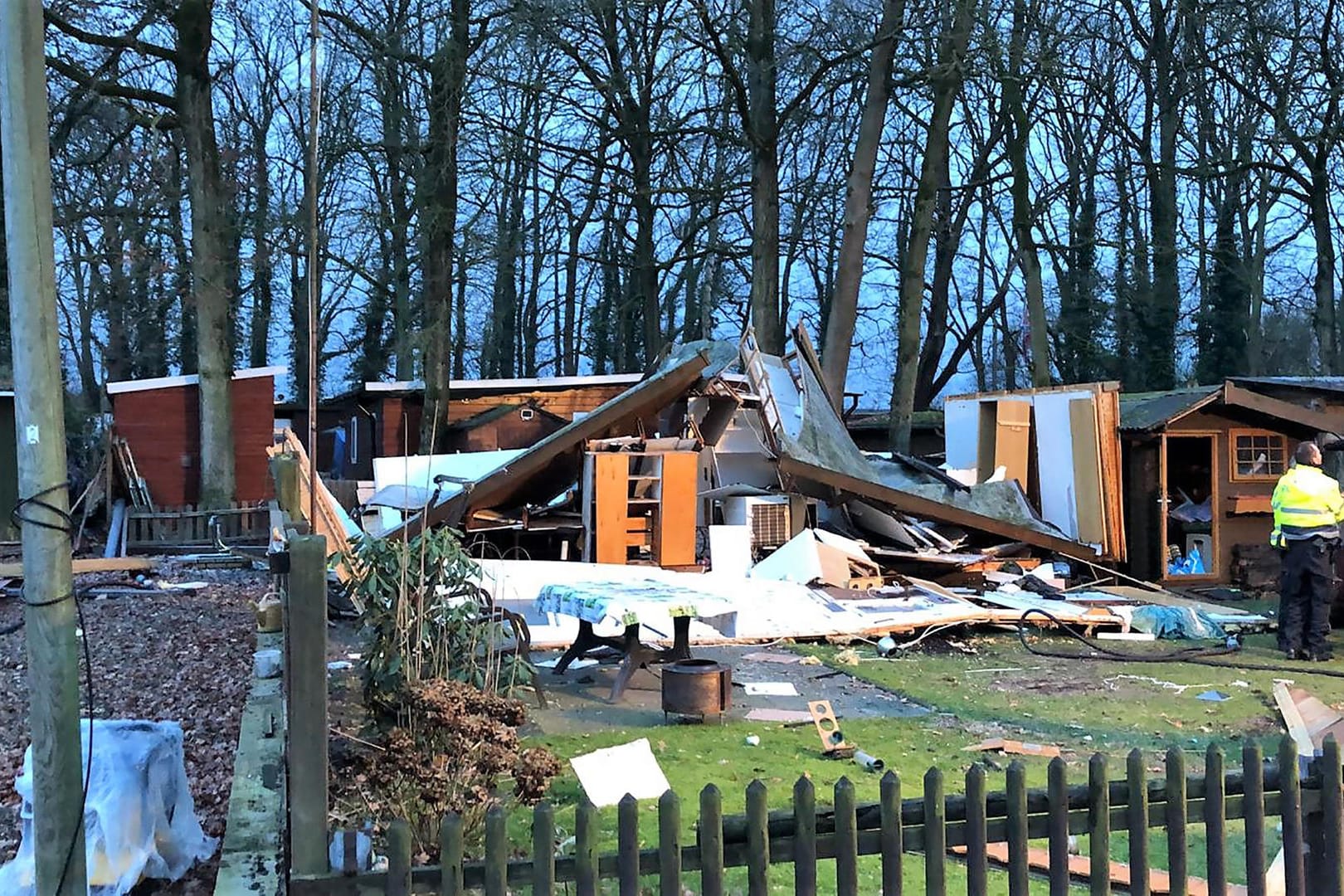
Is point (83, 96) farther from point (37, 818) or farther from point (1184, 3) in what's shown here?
→ point (1184, 3)

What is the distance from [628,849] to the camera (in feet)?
10.3

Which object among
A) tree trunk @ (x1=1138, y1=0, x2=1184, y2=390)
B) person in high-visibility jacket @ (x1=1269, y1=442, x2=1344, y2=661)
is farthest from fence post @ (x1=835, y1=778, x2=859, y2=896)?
tree trunk @ (x1=1138, y1=0, x2=1184, y2=390)

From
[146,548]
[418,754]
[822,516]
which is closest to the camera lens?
[418,754]

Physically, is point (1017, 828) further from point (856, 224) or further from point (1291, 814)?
point (856, 224)

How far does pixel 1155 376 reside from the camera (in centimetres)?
2719

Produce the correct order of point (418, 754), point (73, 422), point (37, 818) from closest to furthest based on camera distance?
point (37, 818) → point (418, 754) → point (73, 422)

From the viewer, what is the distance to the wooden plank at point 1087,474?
46.9 feet

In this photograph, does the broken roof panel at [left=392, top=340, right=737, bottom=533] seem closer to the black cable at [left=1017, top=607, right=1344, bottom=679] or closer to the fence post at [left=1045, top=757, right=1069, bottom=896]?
the black cable at [left=1017, top=607, right=1344, bottom=679]

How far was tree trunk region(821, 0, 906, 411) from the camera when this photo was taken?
59.6 ft

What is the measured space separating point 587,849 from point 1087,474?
12.7 meters

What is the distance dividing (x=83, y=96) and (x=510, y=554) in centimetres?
958

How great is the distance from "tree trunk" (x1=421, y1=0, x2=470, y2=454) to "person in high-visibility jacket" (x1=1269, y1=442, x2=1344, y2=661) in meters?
12.5

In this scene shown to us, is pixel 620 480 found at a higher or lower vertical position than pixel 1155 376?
lower

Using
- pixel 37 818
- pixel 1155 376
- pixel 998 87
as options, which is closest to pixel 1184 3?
pixel 998 87
